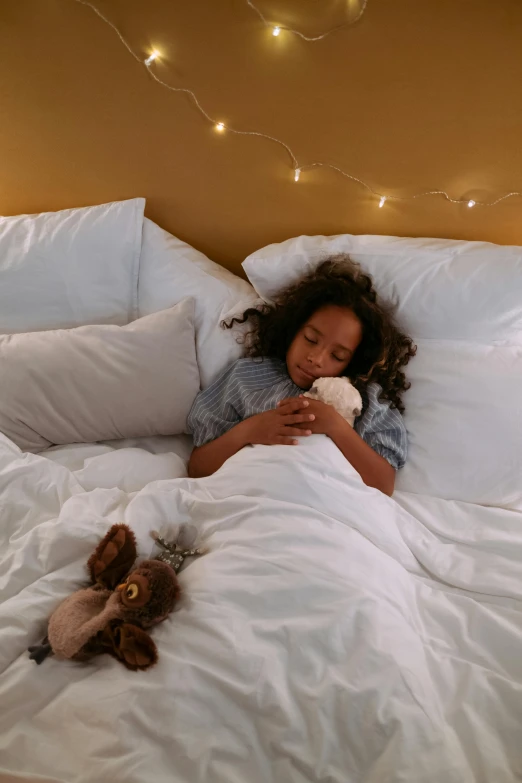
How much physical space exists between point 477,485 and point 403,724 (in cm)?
65

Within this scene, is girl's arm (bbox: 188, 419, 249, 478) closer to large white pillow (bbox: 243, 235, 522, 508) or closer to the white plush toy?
the white plush toy

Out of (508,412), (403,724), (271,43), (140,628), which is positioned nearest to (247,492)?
(140,628)

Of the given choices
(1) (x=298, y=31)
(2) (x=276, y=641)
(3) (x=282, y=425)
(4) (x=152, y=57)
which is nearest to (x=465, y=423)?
(3) (x=282, y=425)

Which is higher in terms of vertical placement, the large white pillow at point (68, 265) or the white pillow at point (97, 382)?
the large white pillow at point (68, 265)

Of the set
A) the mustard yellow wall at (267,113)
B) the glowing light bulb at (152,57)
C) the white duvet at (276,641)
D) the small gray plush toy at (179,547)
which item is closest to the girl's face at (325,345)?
the white duvet at (276,641)

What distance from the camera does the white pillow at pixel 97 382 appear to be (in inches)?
43.9

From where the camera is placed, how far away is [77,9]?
1.19 metres

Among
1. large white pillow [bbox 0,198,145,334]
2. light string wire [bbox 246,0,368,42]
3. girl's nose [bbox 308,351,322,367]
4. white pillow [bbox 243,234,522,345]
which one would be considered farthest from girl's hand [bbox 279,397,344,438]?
light string wire [bbox 246,0,368,42]

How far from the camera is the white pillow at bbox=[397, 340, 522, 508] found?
116cm

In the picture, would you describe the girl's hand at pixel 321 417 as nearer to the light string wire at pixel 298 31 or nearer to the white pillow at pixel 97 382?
the white pillow at pixel 97 382

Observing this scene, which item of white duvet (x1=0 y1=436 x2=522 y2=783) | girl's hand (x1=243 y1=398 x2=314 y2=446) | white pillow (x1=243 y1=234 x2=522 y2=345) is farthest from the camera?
white pillow (x1=243 y1=234 x2=522 y2=345)

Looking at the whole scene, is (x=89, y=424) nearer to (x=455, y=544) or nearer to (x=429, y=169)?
(x=455, y=544)

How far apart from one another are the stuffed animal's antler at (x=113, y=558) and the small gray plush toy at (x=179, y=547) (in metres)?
0.05

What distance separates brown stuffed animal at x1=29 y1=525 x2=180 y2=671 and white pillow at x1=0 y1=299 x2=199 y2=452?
0.40 meters
